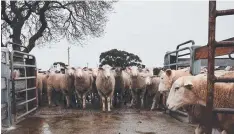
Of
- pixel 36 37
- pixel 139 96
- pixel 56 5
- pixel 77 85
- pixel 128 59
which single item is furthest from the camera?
pixel 128 59

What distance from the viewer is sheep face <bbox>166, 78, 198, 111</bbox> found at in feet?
18.9

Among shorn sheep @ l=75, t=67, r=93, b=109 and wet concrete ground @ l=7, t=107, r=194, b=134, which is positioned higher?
shorn sheep @ l=75, t=67, r=93, b=109

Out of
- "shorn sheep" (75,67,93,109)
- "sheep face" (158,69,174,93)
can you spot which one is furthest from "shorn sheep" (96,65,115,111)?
"sheep face" (158,69,174,93)

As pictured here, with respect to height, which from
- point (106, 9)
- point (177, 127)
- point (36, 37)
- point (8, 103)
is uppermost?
point (106, 9)

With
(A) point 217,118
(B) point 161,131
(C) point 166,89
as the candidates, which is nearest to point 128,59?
(C) point 166,89

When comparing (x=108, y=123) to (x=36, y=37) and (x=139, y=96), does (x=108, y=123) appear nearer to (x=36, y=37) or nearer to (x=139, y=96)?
(x=139, y=96)

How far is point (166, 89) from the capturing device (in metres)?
9.62

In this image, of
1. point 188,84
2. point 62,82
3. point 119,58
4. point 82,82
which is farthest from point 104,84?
point 119,58

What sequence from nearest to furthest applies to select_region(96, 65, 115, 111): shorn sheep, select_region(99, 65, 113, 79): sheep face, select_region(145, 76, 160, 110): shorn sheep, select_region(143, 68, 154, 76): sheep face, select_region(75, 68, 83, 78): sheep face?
select_region(99, 65, 113, 79): sheep face < select_region(96, 65, 115, 111): shorn sheep < select_region(145, 76, 160, 110): shorn sheep < select_region(75, 68, 83, 78): sheep face < select_region(143, 68, 154, 76): sheep face

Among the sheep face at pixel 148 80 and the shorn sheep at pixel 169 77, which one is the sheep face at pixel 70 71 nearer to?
the sheep face at pixel 148 80

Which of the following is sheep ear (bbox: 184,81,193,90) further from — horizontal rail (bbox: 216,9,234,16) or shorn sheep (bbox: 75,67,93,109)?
shorn sheep (bbox: 75,67,93,109)

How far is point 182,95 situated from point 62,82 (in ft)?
31.1

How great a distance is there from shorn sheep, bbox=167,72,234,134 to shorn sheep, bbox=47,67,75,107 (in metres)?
8.82

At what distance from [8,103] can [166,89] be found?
3854 mm
